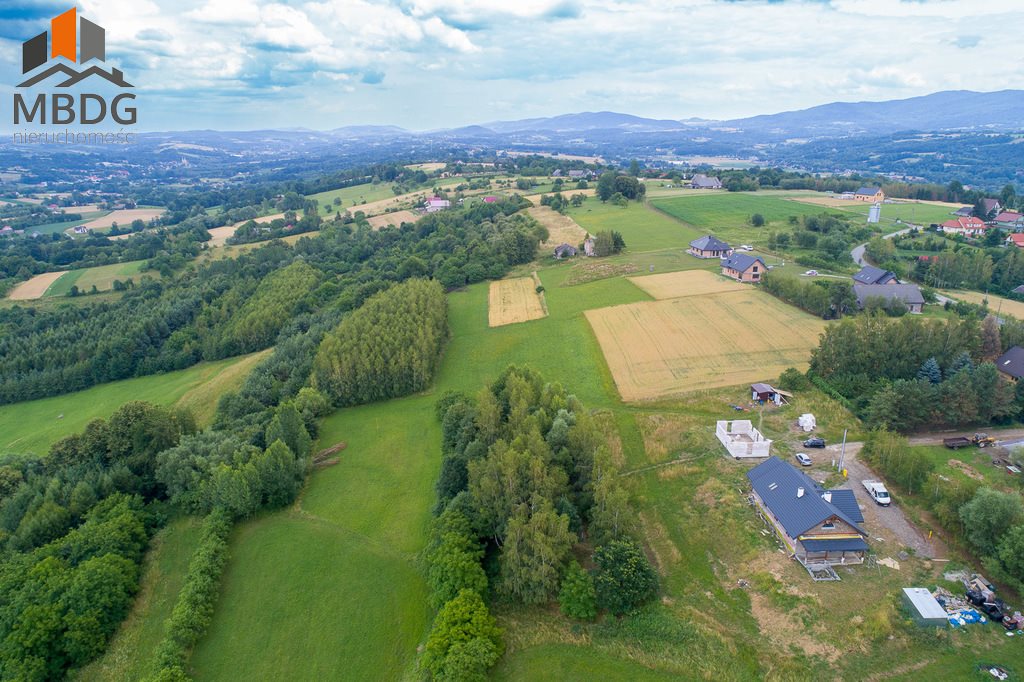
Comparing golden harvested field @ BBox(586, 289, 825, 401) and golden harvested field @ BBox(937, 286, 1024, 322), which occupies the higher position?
golden harvested field @ BBox(937, 286, 1024, 322)

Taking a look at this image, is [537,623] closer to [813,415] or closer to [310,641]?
[310,641]

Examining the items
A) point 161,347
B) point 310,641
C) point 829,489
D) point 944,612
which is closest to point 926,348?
point 829,489

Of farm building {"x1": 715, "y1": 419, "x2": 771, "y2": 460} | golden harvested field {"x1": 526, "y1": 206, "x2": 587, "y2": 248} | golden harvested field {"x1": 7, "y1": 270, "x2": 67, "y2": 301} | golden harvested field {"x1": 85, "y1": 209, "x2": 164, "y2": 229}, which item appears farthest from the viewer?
golden harvested field {"x1": 85, "y1": 209, "x2": 164, "y2": 229}

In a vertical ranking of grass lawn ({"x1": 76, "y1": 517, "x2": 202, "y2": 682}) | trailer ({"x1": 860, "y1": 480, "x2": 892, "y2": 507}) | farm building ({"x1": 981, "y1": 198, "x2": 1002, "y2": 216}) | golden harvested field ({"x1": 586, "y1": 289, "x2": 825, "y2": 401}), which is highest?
farm building ({"x1": 981, "y1": 198, "x2": 1002, "y2": 216})

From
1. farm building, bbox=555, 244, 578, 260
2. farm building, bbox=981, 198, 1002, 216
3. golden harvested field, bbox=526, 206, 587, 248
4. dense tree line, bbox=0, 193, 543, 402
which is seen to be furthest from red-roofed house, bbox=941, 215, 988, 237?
dense tree line, bbox=0, 193, 543, 402

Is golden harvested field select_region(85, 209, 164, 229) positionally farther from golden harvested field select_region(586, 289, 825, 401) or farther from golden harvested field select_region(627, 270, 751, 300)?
golden harvested field select_region(586, 289, 825, 401)

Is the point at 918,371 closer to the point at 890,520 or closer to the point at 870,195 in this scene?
the point at 890,520

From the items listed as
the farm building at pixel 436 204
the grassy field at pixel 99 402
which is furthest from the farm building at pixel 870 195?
the grassy field at pixel 99 402
